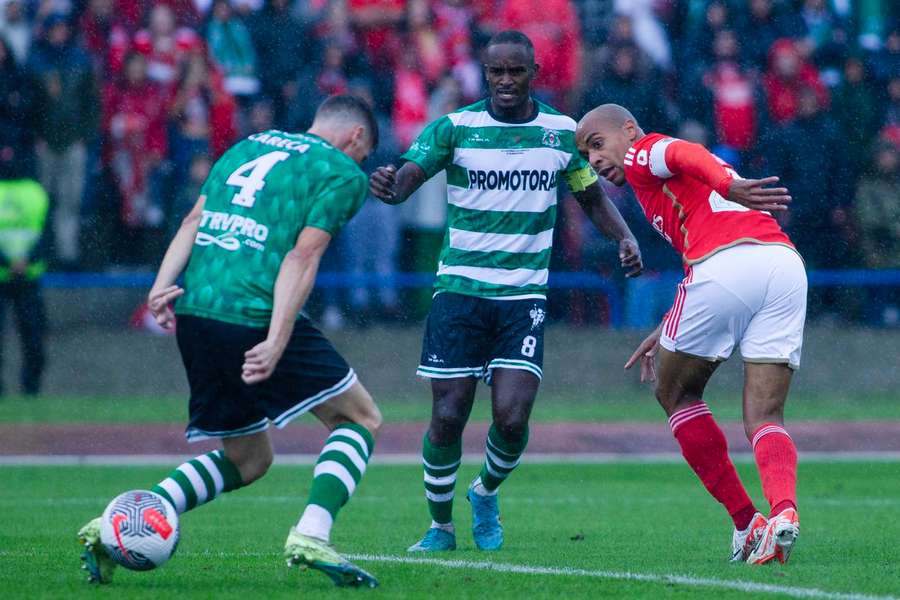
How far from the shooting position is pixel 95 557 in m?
6.47

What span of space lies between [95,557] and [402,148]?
10985mm

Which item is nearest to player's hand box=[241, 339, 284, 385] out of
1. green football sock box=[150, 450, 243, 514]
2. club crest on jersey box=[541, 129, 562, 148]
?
green football sock box=[150, 450, 243, 514]

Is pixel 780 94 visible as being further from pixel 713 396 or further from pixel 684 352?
pixel 684 352

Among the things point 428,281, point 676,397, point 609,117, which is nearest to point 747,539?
point 676,397

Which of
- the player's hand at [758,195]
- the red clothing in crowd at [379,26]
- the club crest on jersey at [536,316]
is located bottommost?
the club crest on jersey at [536,316]

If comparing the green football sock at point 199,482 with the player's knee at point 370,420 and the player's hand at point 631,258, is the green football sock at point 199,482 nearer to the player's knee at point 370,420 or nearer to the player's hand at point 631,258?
the player's knee at point 370,420

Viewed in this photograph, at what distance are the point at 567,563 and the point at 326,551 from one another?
1.55 meters

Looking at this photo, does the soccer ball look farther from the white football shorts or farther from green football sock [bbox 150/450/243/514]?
the white football shorts

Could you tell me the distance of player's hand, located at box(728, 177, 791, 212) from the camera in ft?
22.3

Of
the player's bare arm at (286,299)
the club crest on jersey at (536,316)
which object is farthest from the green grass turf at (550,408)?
the player's bare arm at (286,299)

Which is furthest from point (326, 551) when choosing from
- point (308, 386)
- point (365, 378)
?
point (365, 378)

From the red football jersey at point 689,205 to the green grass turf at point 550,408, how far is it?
8134 mm

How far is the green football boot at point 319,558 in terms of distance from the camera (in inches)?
242

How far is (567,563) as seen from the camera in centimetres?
734
